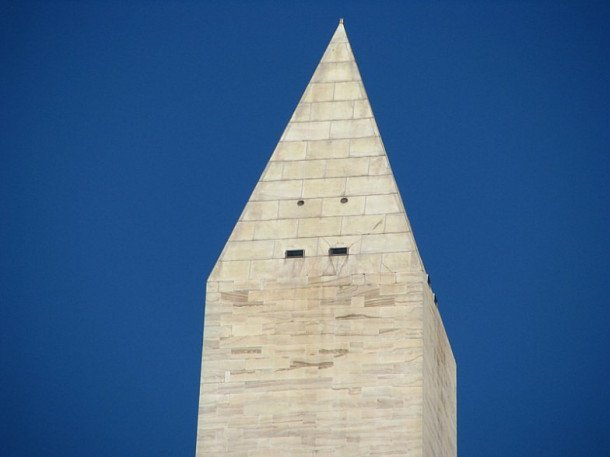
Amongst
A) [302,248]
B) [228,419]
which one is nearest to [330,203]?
[302,248]

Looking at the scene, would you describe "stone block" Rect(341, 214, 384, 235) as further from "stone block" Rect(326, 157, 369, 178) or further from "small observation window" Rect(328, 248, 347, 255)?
"stone block" Rect(326, 157, 369, 178)

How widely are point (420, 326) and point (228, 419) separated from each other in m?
5.68

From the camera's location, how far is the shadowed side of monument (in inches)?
2749

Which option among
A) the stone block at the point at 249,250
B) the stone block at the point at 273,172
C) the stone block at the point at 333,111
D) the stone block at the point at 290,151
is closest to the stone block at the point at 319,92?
the stone block at the point at 333,111

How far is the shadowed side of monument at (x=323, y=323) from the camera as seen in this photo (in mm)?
69812

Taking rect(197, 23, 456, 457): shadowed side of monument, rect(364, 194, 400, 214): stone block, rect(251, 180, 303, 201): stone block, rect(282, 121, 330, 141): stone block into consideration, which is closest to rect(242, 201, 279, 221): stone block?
rect(197, 23, 456, 457): shadowed side of monument

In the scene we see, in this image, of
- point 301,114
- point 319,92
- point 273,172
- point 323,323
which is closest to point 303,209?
point 273,172

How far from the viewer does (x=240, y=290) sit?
71.7 m

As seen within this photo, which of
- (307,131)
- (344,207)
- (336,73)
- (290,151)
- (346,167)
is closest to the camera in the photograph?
(344,207)

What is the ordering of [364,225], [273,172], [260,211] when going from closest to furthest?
[364,225] < [260,211] < [273,172]

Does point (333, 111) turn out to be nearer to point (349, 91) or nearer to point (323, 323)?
point (349, 91)

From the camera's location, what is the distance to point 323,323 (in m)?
70.8

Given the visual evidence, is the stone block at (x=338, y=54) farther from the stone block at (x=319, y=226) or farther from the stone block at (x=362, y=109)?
the stone block at (x=319, y=226)

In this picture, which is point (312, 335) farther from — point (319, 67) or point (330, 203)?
point (319, 67)
